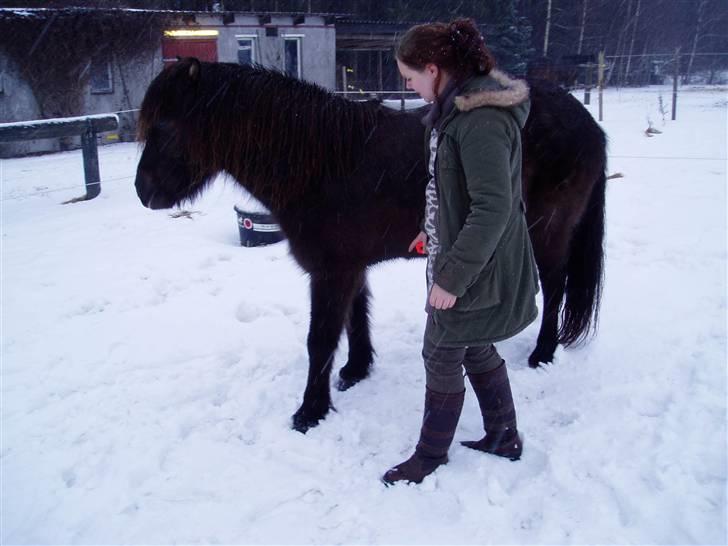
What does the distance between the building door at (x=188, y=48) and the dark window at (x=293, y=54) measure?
138 inches

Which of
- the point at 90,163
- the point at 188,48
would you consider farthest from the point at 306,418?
the point at 188,48

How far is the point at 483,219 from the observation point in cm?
185

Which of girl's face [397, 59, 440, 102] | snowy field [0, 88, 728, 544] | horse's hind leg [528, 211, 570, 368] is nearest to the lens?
girl's face [397, 59, 440, 102]

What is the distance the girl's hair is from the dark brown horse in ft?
2.82

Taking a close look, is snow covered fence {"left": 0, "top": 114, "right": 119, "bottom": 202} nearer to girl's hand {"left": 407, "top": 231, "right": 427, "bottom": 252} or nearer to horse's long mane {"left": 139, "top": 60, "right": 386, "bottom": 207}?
horse's long mane {"left": 139, "top": 60, "right": 386, "bottom": 207}

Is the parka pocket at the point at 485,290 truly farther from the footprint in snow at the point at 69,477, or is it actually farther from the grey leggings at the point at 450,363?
the footprint in snow at the point at 69,477

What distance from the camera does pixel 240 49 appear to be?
19.1 metres

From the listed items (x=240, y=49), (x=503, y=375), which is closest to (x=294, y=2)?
(x=240, y=49)

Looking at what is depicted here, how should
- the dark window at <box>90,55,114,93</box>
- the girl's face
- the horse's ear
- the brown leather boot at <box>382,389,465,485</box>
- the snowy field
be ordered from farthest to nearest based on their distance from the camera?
the dark window at <box>90,55,114,93</box> → the horse's ear → the brown leather boot at <box>382,389,465,485</box> → the snowy field → the girl's face

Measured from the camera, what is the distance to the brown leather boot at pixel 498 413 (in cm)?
251

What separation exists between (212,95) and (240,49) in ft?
59.9

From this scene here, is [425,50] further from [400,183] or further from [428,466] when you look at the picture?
[428,466]

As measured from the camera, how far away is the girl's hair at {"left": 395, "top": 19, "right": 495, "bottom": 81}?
1.92m

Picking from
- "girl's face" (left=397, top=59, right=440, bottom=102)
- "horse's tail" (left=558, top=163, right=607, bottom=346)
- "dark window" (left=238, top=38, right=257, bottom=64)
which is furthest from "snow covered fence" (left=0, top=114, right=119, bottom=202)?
"dark window" (left=238, top=38, right=257, bottom=64)
